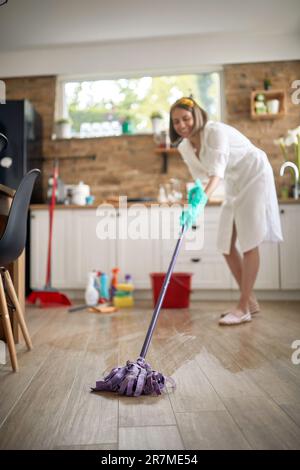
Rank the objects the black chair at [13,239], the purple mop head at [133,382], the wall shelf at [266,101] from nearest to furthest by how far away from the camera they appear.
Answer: the purple mop head at [133,382]
the black chair at [13,239]
the wall shelf at [266,101]

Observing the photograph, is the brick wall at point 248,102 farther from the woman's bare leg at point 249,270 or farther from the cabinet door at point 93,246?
the woman's bare leg at point 249,270

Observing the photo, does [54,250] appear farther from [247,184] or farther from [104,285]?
[247,184]

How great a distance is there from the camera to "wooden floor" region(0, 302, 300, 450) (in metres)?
0.96

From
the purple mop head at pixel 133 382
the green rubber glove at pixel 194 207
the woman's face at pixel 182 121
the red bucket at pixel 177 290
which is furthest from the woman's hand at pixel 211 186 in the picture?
the red bucket at pixel 177 290

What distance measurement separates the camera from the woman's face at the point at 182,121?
2.21m

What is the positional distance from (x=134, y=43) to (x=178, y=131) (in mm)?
2388

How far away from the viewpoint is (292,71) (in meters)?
4.09

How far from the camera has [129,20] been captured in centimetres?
371

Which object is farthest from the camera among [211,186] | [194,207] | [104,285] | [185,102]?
[104,285]

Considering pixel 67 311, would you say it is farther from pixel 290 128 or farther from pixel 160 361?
pixel 290 128

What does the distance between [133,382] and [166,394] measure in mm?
110

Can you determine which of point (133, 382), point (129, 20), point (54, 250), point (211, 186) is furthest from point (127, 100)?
point (133, 382)

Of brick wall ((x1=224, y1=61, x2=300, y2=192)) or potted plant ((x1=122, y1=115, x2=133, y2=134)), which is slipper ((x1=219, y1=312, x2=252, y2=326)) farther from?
potted plant ((x1=122, y1=115, x2=133, y2=134))

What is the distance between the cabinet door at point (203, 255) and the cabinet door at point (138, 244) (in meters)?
0.14
